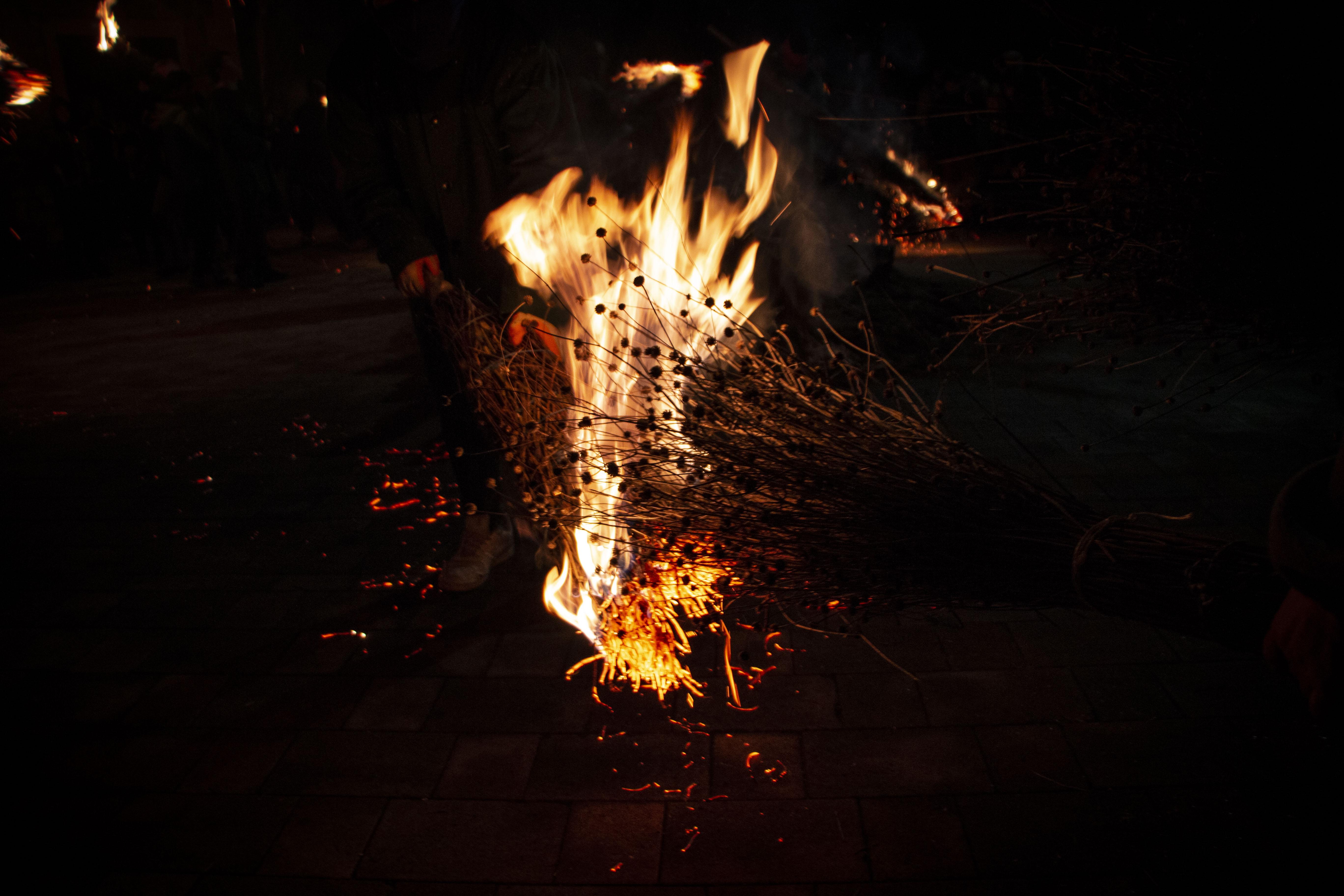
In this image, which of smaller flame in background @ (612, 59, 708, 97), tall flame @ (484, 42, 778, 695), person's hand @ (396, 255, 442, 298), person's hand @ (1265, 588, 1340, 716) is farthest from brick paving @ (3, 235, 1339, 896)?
smaller flame in background @ (612, 59, 708, 97)

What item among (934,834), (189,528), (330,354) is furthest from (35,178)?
(934,834)

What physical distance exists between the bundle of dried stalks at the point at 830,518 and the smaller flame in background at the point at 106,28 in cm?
2085

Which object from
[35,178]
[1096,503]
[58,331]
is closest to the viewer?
[1096,503]

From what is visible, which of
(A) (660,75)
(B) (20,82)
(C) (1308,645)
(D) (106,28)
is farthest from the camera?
(D) (106,28)

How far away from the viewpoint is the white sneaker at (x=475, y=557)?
150 inches

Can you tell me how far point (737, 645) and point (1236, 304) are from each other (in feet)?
6.44

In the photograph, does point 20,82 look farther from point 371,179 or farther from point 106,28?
point 106,28

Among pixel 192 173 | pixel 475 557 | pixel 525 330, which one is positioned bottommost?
pixel 475 557

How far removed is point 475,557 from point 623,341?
1786 millimetres

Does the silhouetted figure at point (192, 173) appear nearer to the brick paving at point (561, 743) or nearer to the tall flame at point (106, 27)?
the tall flame at point (106, 27)

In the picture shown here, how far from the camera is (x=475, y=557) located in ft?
12.7

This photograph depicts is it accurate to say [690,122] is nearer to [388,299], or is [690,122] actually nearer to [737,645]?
[737,645]

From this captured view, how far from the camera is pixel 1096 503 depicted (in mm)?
4312

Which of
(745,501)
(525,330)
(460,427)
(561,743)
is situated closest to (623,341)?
(745,501)
